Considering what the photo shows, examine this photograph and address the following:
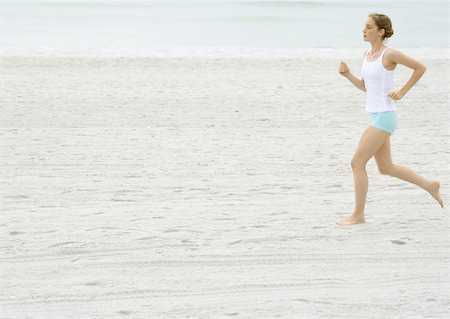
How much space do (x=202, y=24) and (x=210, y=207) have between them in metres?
25.8

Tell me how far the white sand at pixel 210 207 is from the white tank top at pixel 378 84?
915mm

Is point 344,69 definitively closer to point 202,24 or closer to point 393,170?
point 393,170

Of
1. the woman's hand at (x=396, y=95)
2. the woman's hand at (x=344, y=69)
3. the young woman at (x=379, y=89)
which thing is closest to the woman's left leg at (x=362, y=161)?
the young woman at (x=379, y=89)

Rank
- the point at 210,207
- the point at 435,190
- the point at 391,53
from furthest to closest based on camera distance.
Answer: the point at 210,207, the point at 435,190, the point at 391,53

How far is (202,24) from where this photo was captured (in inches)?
1321

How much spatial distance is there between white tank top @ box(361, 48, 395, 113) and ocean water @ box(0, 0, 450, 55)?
15.2 m

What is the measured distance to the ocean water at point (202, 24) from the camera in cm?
2567

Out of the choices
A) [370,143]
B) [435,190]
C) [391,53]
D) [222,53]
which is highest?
[391,53]

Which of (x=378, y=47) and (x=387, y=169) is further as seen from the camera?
(x=387, y=169)

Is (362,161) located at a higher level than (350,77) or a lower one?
lower

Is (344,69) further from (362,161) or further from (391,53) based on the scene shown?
(362,161)

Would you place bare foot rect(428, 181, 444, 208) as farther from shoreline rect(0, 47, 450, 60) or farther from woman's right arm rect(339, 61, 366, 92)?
shoreline rect(0, 47, 450, 60)

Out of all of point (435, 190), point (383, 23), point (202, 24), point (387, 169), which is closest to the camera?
point (383, 23)

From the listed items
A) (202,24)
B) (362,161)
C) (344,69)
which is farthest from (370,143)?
(202,24)
